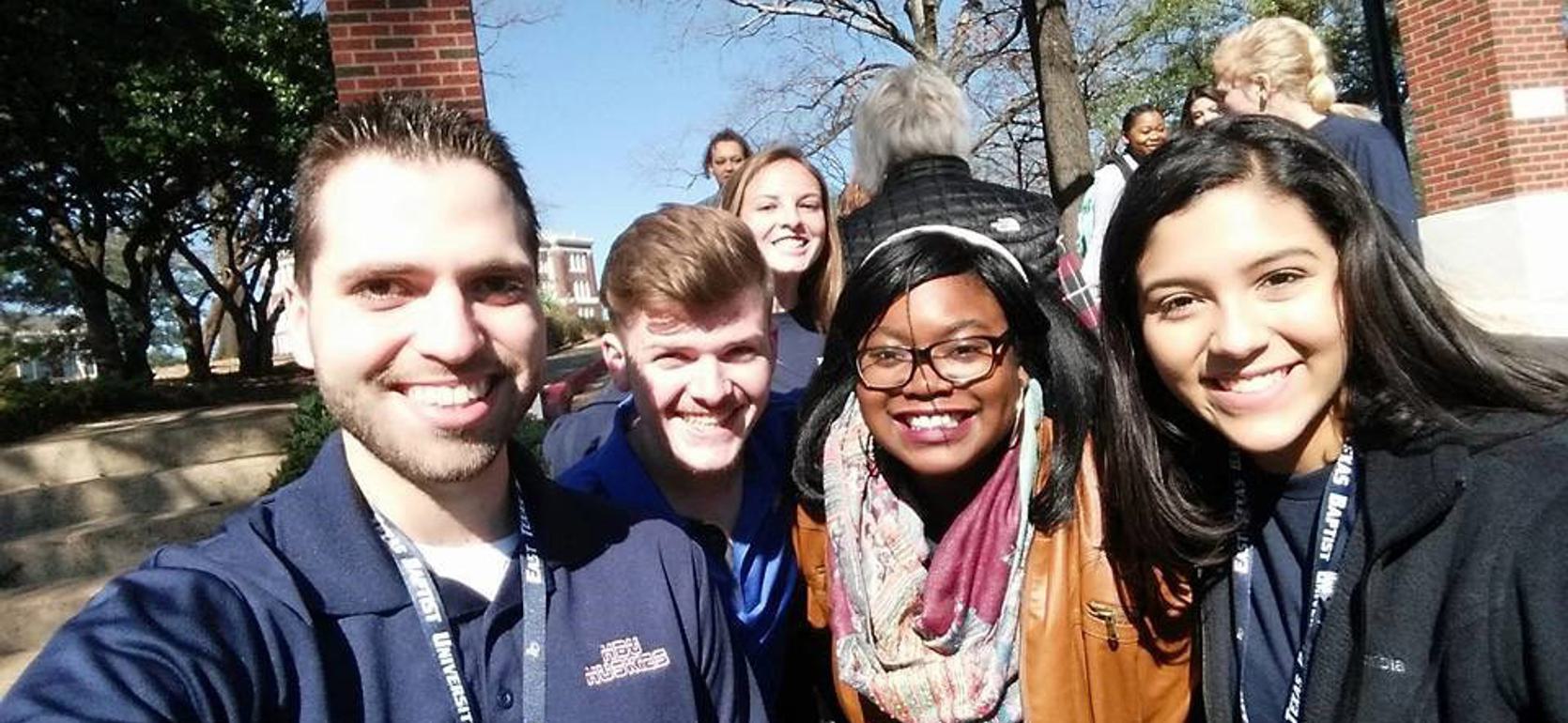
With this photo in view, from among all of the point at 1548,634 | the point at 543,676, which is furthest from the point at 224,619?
the point at 1548,634

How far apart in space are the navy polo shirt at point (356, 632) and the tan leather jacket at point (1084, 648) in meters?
0.57

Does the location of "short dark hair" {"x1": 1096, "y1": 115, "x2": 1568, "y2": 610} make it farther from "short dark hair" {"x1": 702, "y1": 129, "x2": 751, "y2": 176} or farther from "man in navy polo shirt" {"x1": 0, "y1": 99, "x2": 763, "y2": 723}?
"short dark hair" {"x1": 702, "y1": 129, "x2": 751, "y2": 176}

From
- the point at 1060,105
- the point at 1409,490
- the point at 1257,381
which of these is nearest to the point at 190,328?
the point at 1060,105

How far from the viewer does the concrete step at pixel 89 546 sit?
6.36 metres

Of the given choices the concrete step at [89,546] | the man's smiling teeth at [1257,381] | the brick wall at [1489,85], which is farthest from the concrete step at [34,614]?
the brick wall at [1489,85]

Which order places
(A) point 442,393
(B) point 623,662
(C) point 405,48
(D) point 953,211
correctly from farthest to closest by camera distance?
(C) point 405,48
(D) point 953,211
(B) point 623,662
(A) point 442,393

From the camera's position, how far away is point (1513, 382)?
5.48 feet

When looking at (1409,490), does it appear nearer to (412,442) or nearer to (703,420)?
(703,420)

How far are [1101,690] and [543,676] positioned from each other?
1073 mm

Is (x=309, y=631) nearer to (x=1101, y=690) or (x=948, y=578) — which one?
(x=948, y=578)

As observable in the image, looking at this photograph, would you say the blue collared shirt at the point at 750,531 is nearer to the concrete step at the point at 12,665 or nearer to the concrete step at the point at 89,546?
the concrete step at the point at 12,665

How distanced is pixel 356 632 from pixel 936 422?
1.25 m

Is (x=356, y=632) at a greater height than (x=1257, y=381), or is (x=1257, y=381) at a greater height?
(x=1257, y=381)

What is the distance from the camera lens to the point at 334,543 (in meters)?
1.44
